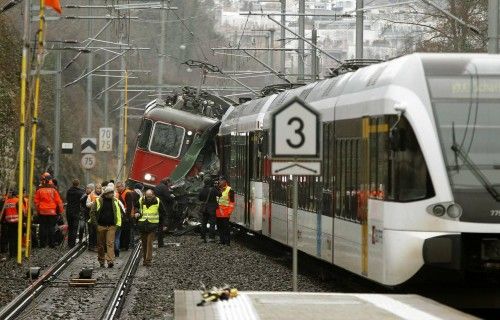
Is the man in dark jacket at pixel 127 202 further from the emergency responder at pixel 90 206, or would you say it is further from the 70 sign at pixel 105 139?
the 70 sign at pixel 105 139

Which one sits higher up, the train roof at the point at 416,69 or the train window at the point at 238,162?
the train roof at the point at 416,69

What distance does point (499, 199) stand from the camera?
15.6 meters

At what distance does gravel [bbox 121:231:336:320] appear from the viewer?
68.7 feet

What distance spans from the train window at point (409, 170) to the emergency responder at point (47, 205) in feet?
57.8

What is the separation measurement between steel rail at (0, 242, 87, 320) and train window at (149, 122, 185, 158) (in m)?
8.37

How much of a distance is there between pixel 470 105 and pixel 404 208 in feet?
4.72

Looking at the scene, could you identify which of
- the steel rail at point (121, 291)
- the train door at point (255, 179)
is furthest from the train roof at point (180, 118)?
the steel rail at point (121, 291)

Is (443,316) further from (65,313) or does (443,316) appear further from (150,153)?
(150,153)

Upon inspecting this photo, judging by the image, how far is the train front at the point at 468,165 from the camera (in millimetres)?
15562

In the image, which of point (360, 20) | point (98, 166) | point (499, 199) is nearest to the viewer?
point (499, 199)

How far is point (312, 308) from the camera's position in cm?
1016

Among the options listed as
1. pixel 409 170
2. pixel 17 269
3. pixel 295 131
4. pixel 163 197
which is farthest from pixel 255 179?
pixel 295 131

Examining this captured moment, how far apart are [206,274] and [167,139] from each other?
50.5 feet

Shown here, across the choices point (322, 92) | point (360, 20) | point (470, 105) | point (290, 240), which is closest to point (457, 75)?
point (470, 105)
